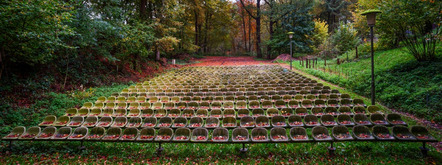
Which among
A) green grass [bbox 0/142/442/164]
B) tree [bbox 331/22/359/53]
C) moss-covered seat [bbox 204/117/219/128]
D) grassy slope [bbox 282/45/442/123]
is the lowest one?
green grass [bbox 0/142/442/164]

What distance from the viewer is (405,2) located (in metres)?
9.20

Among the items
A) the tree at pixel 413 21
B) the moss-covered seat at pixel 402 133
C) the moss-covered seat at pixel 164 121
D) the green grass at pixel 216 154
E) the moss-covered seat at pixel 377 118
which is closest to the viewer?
the green grass at pixel 216 154

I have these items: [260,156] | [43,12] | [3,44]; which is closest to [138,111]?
[43,12]

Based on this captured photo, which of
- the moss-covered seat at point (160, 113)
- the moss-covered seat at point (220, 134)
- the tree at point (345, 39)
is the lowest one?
the moss-covered seat at point (220, 134)

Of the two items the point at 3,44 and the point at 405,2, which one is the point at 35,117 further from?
the point at 405,2

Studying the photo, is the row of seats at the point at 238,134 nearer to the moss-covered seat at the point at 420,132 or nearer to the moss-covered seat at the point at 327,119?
the moss-covered seat at the point at 420,132

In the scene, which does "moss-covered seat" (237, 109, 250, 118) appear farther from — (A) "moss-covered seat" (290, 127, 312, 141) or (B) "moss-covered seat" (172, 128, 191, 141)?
(B) "moss-covered seat" (172, 128, 191, 141)

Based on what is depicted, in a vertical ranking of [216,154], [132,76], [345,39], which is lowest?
[216,154]

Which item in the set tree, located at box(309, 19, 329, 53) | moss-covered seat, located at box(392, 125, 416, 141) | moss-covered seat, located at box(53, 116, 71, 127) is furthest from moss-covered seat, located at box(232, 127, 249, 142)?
tree, located at box(309, 19, 329, 53)

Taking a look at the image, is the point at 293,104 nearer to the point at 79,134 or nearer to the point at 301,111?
the point at 301,111

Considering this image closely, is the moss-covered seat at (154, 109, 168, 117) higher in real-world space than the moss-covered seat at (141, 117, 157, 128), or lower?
higher

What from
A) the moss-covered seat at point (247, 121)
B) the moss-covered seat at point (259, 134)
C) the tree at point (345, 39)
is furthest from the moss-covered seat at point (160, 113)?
the tree at point (345, 39)

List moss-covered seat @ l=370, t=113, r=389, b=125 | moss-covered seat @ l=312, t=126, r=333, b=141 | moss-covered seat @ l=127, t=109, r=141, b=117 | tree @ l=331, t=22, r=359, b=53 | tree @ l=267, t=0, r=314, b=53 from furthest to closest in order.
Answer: tree @ l=267, t=0, r=314, b=53
tree @ l=331, t=22, r=359, b=53
moss-covered seat @ l=127, t=109, r=141, b=117
moss-covered seat @ l=370, t=113, r=389, b=125
moss-covered seat @ l=312, t=126, r=333, b=141

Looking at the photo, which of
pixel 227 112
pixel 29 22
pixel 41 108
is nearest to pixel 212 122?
pixel 227 112
